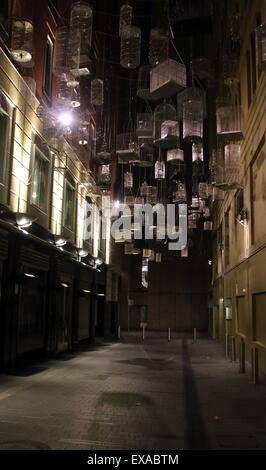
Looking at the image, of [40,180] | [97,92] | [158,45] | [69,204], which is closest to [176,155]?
[97,92]

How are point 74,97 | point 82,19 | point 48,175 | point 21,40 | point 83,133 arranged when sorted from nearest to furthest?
point 82,19
point 21,40
point 74,97
point 83,133
point 48,175

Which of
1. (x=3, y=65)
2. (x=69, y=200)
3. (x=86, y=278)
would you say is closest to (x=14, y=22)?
(x=3, y=65)

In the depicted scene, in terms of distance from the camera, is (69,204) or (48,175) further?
(69,204)

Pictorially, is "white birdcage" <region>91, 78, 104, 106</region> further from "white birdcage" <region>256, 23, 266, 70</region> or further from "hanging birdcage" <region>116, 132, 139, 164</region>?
"white birdcage" <region>256, 23, 266, 70</region>

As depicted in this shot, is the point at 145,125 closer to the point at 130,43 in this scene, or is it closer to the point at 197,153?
the point at 197,153

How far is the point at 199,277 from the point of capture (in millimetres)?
44688

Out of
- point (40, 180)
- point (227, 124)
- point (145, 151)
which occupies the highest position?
point (227, 124)

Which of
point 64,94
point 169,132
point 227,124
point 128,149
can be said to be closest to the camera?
point 169,132

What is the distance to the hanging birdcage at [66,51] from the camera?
8953 millimetres

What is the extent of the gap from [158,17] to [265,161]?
209 inches

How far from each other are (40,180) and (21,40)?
7.59 metres

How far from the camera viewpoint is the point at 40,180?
16.9 meters

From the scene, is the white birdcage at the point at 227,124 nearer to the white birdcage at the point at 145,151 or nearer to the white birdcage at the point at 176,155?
the white birdcage at the point at 176,155
